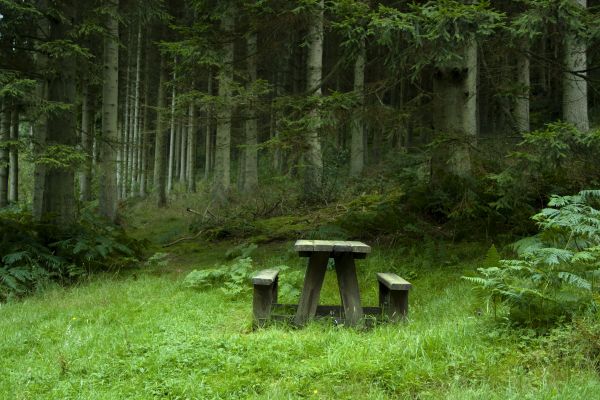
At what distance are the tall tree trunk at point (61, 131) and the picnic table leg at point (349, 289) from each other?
20.9ft

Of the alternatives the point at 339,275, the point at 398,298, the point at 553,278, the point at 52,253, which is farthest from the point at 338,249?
the point at 52,253

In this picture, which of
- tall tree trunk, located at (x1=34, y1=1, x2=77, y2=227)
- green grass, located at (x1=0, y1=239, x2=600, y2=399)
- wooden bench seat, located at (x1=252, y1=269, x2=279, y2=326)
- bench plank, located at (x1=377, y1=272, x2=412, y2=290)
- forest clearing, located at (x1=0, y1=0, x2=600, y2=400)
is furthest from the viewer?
tall tree trunk, located at (x1=34, y1=1, x2=77, y2=227)

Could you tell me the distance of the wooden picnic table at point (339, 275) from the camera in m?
5.45

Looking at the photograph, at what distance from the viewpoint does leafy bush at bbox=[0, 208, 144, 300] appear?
861cm

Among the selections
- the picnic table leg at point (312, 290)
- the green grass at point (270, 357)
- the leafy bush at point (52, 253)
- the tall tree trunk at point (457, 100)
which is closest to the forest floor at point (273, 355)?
the green grass at point (270, 357)

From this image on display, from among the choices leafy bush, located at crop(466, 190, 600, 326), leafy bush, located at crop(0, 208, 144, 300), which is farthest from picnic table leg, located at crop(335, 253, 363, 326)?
leafy bush, located at crop(0, 208, 144, 300)

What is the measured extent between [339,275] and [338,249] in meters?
0.54

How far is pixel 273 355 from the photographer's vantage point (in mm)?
4406

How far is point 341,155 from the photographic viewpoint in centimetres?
2730

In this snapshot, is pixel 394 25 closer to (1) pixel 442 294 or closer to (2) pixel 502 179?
(2) pixel 502 179

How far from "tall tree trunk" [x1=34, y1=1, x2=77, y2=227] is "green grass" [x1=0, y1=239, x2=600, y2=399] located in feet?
13.0

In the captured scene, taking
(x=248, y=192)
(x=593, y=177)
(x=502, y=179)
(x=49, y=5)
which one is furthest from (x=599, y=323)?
(x=248, y=192)

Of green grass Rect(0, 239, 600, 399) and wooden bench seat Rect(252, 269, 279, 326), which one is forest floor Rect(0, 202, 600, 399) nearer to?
green grass Rect(0, 239, 600, 399)

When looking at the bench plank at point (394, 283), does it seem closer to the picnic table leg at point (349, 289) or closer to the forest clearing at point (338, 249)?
the forest clearing at point (338, 249)
